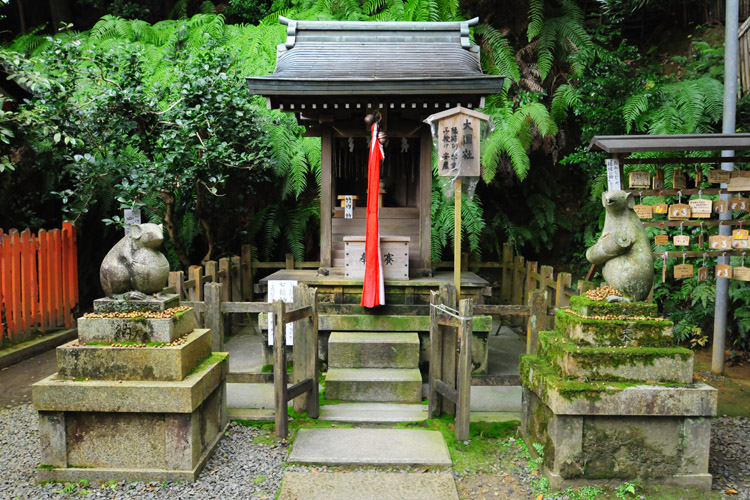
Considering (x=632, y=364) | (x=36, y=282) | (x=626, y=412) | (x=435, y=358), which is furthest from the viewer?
(x=36, y=282)

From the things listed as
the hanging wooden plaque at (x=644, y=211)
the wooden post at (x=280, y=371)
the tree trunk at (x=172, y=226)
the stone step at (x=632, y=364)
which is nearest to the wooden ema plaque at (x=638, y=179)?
the hanging wooden plaque at (x=644, y=211)

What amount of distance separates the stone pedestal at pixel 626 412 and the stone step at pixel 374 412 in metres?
1.59

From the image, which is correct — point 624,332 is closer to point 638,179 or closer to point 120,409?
point 638,179

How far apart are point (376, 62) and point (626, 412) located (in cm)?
558

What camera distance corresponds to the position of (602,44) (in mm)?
11453

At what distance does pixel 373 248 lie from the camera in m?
6.30

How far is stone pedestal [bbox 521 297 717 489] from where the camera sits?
3666 mm

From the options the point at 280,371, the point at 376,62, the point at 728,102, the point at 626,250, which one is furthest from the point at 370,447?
the point at 728,102

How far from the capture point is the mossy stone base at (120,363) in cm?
389

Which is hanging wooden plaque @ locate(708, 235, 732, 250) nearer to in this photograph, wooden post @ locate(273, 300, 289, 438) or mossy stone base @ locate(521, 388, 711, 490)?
mossy stone base @ locate(521, 388, 711, 490)

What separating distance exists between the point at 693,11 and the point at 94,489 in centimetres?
1424

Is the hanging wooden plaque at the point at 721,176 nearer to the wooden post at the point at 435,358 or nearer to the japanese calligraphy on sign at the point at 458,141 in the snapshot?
the japanese calligraphy on sign at the point at 458,141

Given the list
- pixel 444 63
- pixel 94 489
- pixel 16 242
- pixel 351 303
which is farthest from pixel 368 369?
pixel 16 242

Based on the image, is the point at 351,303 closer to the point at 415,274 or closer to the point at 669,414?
the point at 415,274
